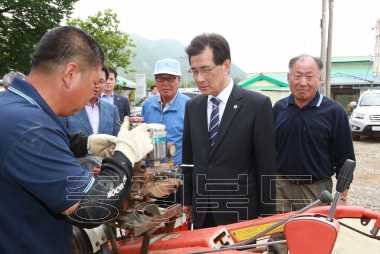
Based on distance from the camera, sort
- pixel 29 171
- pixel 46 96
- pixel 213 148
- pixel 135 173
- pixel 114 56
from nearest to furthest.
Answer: pixel 29 171 → pixel 46 96 → pixel 135 173 → pixel 213 148 → pixel 114 56

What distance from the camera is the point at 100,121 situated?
3.28m

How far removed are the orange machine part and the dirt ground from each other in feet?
7.85

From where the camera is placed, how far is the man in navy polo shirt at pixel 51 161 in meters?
1.15

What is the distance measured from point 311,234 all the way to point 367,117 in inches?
391

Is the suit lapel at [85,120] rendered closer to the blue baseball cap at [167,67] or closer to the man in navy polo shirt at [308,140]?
the blue baseball cap at [167,67]

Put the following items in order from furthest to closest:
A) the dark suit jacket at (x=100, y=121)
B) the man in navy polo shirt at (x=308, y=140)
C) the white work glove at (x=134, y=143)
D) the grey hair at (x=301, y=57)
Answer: the dark suit jacket at (x=100, y=121), the grey hair at (x=301, y=57), the man in navy polo shirt at (x=308, y=140), the white work glove at (x=134, y=143)

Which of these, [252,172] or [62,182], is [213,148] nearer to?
[252,172]

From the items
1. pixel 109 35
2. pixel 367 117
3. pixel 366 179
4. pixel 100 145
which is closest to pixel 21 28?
pixel 109 35

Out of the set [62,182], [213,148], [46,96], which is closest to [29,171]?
[62,182]

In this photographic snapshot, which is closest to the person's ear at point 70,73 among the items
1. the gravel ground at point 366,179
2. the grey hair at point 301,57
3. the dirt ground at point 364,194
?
the grey hair at point 301,57

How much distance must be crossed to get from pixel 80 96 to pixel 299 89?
78.0 inches

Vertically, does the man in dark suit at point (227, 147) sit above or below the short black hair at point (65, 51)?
below

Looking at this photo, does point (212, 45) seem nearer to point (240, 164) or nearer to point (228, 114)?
point (228, 114)

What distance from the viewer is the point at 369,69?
24.1m
